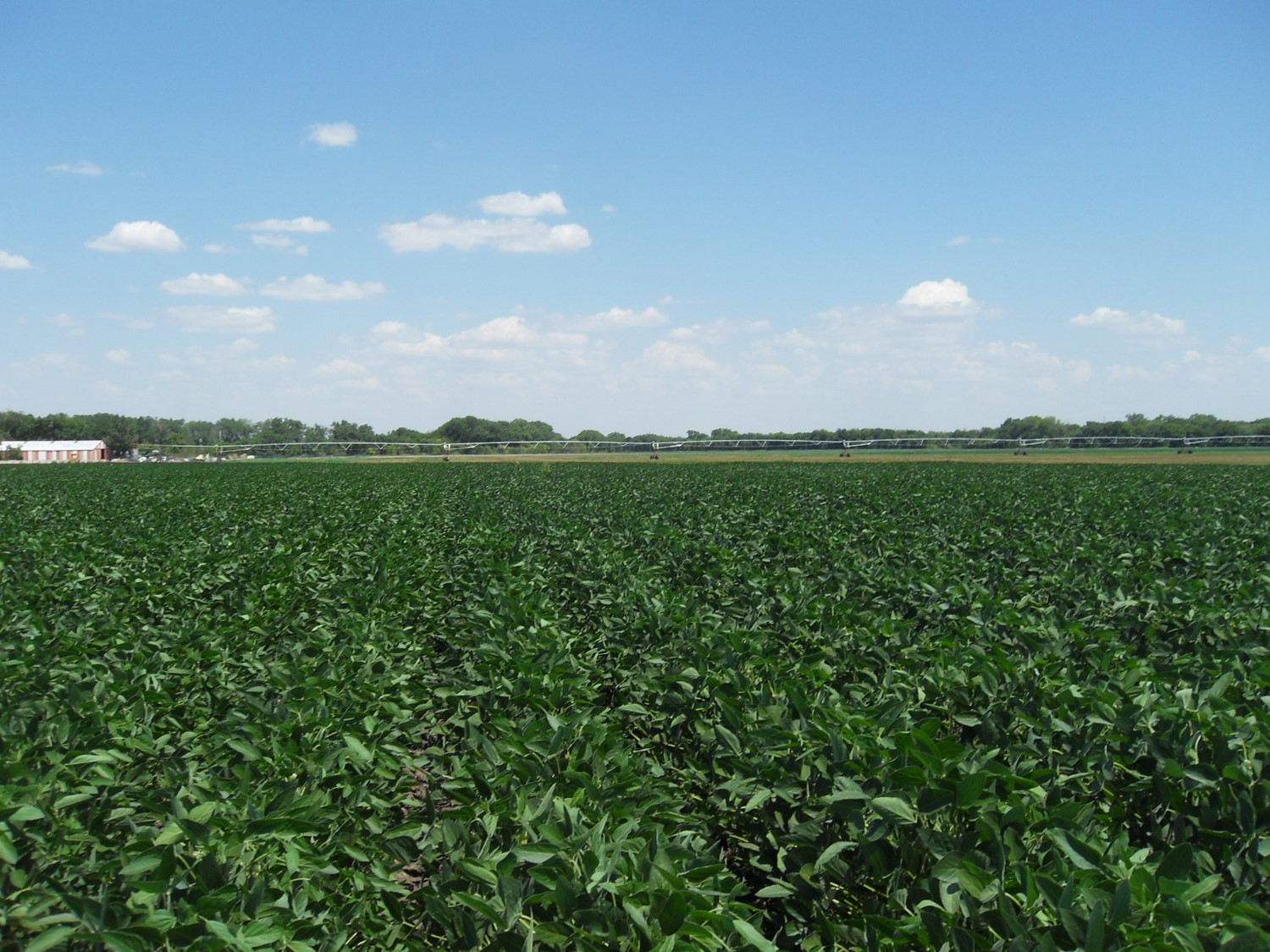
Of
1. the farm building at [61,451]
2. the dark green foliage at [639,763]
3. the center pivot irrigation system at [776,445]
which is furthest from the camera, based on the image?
the center pivot irrigation system at [776,445]

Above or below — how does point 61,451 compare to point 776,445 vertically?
below

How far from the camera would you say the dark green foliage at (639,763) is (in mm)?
2418

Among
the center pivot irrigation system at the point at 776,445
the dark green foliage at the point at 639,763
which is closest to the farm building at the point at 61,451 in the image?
the center pivot irrigation system at the point at 776,445

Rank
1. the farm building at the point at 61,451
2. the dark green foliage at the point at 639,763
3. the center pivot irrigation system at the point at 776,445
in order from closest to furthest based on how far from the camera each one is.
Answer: the dark green foliage at the point at 639,763
the farm building at the point at 61,451
the center pivot irrigation system at the point at 776,445

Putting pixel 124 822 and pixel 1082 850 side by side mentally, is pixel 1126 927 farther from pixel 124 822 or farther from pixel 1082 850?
pixel 124 822

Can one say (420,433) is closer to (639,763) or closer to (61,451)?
(61,451)

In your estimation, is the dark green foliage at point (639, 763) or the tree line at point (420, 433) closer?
the dark green foliage at point (639, 763)

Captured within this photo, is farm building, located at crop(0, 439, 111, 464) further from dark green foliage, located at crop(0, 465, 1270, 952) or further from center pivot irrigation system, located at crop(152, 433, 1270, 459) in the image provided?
dark green foliage, located at crop(0, 465, 1270, 952)

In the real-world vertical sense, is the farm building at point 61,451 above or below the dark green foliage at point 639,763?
above

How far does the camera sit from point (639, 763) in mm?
3629

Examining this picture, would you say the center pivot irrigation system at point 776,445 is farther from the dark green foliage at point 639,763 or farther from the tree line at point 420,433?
the dark green foliage at point 639,763

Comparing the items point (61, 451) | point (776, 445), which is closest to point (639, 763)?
point (776, 445)

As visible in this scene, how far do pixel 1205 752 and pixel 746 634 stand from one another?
2.64 meters

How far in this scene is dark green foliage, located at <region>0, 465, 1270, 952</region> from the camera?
2.42m
